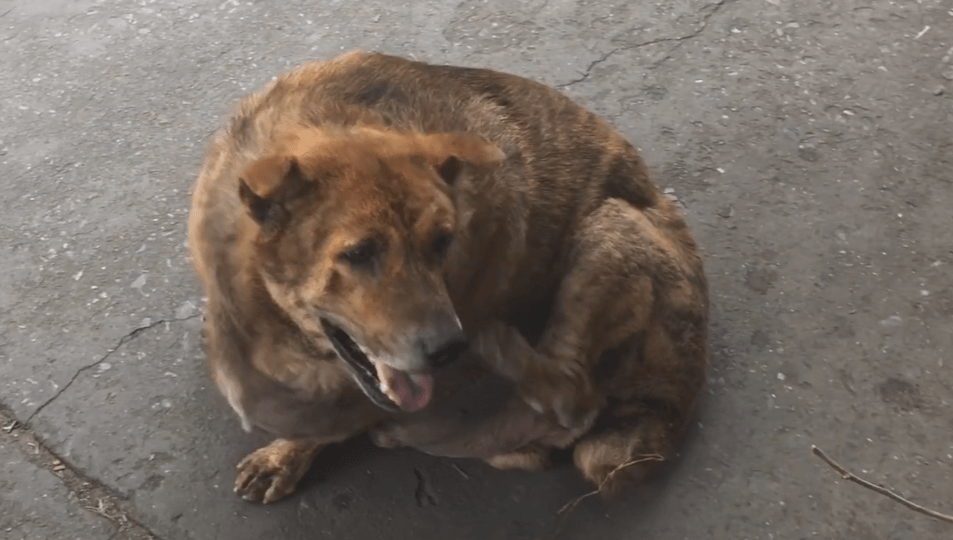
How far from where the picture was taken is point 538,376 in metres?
2.80

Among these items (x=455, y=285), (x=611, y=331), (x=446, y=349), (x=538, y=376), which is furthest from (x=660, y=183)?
(x=446, y=349)

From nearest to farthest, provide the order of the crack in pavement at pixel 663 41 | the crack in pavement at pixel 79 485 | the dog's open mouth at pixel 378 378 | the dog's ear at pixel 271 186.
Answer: the dog's ear at pixel 271 186 → the dog's open mouth at pixel 378 378 → the crack in pavement at pixel 79 485 → the crack in pavement at pixel 663 41

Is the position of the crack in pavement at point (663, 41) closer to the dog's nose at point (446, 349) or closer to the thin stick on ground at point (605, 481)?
the thin stick on ground at point (605, 481)

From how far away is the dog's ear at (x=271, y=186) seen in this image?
2182 millimetres

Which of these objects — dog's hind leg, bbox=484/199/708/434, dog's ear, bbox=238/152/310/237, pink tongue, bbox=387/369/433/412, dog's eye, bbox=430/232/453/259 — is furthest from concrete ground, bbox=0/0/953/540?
dog's ear, bbox=238/152/310/237

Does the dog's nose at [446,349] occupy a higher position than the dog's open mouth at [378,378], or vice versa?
the dog's nose at [446,349]

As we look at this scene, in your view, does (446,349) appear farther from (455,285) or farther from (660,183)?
(660,183)

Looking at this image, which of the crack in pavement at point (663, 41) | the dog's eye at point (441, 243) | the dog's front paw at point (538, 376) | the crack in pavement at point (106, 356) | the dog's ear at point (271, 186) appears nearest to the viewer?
the dog's ear at point (271, 186)

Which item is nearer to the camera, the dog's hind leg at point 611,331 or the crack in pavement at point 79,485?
the dog's hind leg at point 611,331

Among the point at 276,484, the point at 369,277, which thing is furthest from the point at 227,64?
the point at 369,277

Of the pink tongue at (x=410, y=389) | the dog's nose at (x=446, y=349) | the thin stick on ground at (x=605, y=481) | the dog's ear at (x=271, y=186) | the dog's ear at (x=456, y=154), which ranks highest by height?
the dog's ear at (x=271, y=186)

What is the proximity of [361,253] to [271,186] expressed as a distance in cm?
24

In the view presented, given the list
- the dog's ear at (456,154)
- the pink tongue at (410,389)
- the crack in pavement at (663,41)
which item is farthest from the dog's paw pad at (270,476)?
the crack in pavement at (663,41)

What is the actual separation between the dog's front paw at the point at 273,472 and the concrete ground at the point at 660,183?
0.14ft
